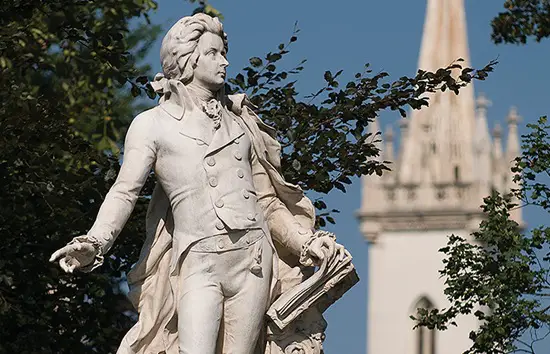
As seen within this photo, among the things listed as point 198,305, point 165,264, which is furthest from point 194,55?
point 198,305

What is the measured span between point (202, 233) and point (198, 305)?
1.17ft

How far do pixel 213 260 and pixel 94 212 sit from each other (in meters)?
6.59

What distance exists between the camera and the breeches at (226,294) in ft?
34.8

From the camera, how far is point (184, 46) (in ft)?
35.8

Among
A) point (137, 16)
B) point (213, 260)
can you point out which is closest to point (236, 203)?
point (213, 260)

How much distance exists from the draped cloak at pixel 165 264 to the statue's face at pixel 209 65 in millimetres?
125

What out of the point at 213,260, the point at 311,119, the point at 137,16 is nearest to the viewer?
the point at 213,260

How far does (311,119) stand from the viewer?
1669 cm

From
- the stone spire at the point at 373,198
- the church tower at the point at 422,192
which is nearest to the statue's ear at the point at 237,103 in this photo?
the church tower at the point at 422,192

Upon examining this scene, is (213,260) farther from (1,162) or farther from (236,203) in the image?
(1,162)

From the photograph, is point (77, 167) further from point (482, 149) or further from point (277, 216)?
point (482, 149)

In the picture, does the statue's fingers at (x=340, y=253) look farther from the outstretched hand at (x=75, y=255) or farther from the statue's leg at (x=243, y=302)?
the outstretched hand at (x=75, y=255)

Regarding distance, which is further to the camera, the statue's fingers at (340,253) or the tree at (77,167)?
the tree at (77,167)

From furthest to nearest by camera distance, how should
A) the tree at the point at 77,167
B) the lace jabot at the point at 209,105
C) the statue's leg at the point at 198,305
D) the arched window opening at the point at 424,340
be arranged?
the arched window opening at the point at 424,340
the tree at the point at 77,167
the lace jabot at the point at 209,105
the statue's leg at the point at 198,305
